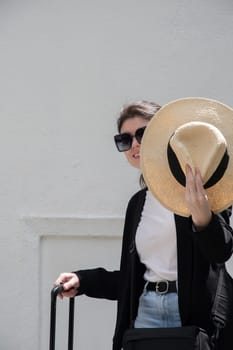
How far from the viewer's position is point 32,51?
3.63 meters

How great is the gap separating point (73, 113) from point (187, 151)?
1756 millimetres

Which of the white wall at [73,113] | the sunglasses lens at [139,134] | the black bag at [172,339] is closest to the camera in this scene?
the black bag at [172,339]

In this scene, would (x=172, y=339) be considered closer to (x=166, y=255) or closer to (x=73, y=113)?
(x=166, y=255)

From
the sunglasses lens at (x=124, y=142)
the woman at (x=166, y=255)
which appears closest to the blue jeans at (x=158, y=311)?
the woman at (x=166, y=255)

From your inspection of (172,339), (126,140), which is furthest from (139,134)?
(172,339)

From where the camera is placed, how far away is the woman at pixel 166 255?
1909mm

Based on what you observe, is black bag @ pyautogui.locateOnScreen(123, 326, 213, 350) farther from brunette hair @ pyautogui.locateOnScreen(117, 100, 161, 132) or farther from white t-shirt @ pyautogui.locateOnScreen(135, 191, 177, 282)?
brunette hair @ pyautogui.locateOnScreen(117, 100, 161, 132)

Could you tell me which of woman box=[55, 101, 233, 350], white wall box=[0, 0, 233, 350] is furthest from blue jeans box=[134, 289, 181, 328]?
white wall box=[0, 0, 233, 350]

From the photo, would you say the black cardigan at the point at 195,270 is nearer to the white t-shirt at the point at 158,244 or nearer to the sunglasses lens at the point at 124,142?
the white t-shirt at the point at 158,244

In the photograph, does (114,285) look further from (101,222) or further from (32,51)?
(32,51)

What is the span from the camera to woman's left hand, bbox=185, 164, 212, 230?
1.86 meters

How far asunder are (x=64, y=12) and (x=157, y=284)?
200cm

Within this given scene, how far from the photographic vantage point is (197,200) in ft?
6.11

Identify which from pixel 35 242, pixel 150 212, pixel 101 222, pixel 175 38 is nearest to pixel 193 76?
pixel 175 38
